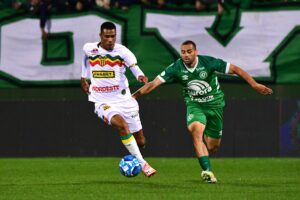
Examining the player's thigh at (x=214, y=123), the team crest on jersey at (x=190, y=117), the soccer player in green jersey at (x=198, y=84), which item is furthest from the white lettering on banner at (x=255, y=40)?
the team crest on jersey at (x=190, y=117)

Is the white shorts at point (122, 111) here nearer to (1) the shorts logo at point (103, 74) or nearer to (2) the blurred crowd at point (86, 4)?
(1) the shorts logo at point (103, 74)

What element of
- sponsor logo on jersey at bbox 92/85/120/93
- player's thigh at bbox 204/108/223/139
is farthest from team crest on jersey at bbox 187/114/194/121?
sponsor logo on jersey at bbox 92/85/120/93

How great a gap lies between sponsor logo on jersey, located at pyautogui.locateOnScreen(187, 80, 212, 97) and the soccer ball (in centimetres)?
144

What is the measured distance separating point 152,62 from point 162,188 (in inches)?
378

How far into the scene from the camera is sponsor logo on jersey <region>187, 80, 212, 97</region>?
1447cm

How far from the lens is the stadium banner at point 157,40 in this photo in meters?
21.6

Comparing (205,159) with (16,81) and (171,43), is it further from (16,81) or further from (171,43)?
(16,81)

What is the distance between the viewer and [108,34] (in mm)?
14539

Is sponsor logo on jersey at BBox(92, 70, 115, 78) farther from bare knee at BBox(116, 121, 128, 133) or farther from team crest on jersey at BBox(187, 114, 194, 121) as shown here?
team crest on jersey at BBox(187, 114, 194, 121)

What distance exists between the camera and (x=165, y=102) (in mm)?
22203

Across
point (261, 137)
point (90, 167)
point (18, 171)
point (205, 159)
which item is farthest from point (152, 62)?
point (205, 159)

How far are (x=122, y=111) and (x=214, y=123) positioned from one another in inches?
58.6

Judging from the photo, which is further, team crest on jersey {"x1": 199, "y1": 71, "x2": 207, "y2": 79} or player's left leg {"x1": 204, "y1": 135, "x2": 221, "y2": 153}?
player's left leg {"x1": 204, "y1": 135, "x2": 221, "y2": 153}

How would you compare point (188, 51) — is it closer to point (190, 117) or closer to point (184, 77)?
point (184, 77)
